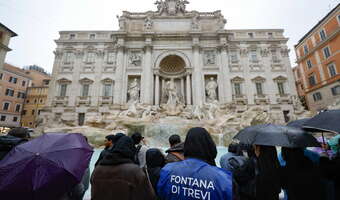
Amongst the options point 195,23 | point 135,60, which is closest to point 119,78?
point 135,60

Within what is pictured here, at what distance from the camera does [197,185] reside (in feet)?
4.27

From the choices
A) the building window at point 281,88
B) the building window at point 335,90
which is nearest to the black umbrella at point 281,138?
the building window at point 281,88

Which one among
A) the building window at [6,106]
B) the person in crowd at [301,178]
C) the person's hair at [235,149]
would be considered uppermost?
the building window at [6,106]

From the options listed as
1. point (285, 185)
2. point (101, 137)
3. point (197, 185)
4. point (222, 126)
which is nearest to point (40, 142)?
point (197, 185)

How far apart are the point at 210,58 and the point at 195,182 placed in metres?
21.7

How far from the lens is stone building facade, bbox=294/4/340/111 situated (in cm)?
1755

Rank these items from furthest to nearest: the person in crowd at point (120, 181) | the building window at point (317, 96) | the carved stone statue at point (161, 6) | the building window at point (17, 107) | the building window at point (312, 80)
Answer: the building window at point (17, 107) < the carved stone statue at point (161, 6) < the building window at point (312, 80) < the building window at point (317, 96) < the person in crowd at point (120, 181)

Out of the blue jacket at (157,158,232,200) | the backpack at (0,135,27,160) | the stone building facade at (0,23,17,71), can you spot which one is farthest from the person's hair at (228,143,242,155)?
the stone building facade at (0,23,17,71)

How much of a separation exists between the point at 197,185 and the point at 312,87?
27.8 m

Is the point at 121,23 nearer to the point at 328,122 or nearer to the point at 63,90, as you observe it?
the point at 63,90

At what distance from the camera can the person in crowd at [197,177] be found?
128cm

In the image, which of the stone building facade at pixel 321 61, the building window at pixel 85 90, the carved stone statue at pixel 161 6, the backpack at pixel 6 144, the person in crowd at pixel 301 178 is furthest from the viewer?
→ the carved stone statue at pixel 161 6

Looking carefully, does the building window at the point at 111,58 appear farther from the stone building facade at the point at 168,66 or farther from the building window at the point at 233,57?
the building window at the point at 233,57

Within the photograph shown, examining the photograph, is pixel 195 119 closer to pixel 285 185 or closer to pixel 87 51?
pixel 285 185
